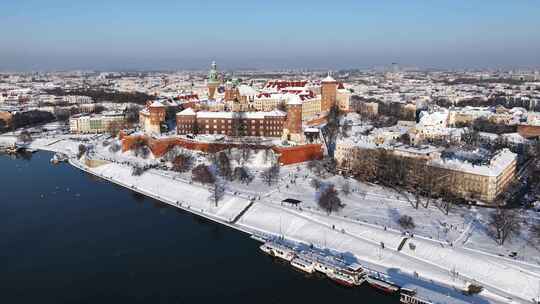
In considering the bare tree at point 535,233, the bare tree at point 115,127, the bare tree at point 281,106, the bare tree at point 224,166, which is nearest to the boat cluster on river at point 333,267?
the bare tree at point 535,233

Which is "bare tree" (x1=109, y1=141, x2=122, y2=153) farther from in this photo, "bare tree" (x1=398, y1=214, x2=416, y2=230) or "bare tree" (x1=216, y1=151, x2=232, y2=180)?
"bare tree" (x1=398, y1=214, x2=416, y2=230)

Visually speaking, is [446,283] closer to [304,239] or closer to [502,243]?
[502,243]

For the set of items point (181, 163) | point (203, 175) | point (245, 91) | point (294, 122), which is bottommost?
point (203, 175)

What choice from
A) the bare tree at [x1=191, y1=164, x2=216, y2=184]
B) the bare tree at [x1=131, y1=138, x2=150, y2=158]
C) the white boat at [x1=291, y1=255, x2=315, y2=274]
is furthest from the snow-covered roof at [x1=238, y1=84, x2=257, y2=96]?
the white boat at [x1=291, y1=255, x2=315, y2=274]

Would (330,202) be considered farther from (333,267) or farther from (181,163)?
(181,163)

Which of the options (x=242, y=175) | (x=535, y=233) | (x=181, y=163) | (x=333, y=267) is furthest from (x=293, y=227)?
(x=181, y=163)

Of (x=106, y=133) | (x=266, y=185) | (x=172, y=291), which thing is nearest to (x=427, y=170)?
(x=266, y=185)
